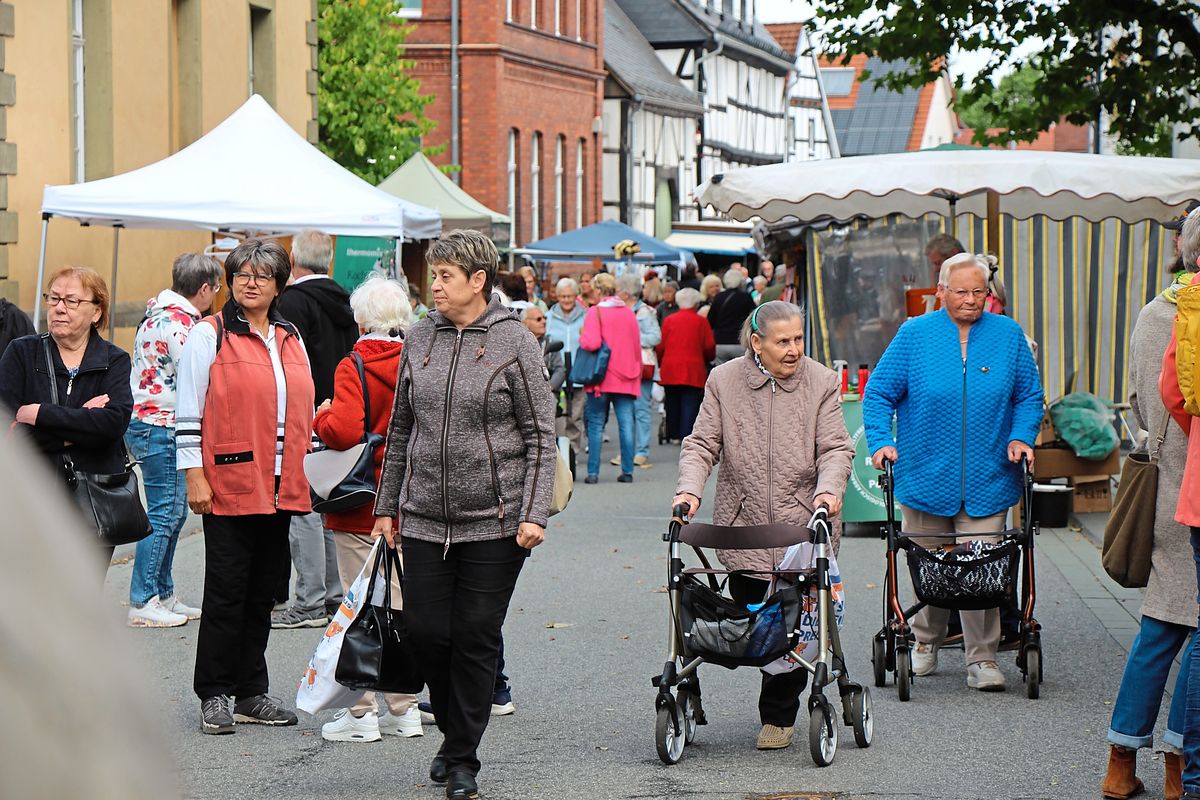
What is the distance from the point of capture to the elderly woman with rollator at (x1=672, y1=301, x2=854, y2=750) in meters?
6.29

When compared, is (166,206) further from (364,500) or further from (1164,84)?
(1164,84)

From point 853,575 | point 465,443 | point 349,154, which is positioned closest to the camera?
point 465,443

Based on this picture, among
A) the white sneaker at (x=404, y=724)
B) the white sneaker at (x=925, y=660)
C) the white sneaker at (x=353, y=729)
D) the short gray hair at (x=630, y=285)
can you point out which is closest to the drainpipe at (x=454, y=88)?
the short gray hair at (x=630, y=285)

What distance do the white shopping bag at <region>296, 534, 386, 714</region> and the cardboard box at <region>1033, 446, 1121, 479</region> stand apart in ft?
24.5

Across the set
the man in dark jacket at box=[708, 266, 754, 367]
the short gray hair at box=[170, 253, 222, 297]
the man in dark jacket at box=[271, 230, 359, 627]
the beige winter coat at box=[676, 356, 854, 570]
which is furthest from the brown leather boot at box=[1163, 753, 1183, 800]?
the man in dark jacket at box=[708, 266, 754, 367]

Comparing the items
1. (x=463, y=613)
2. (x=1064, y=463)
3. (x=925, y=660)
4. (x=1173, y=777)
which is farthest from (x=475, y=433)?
(x=1064, y=463)

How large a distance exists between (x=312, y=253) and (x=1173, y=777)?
211 inches

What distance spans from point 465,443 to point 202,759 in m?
1.71

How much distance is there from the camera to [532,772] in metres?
6.12

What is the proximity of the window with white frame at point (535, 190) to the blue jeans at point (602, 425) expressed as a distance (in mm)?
27536

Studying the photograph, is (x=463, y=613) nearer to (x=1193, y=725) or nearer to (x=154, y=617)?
(x=1193, y=725)

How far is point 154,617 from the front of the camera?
8.97 metres

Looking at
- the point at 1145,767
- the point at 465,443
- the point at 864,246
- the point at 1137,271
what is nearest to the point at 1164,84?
the point at 1137,271

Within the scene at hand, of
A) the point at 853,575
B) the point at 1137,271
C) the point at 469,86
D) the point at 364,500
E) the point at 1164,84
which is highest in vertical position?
the point at 469,86
